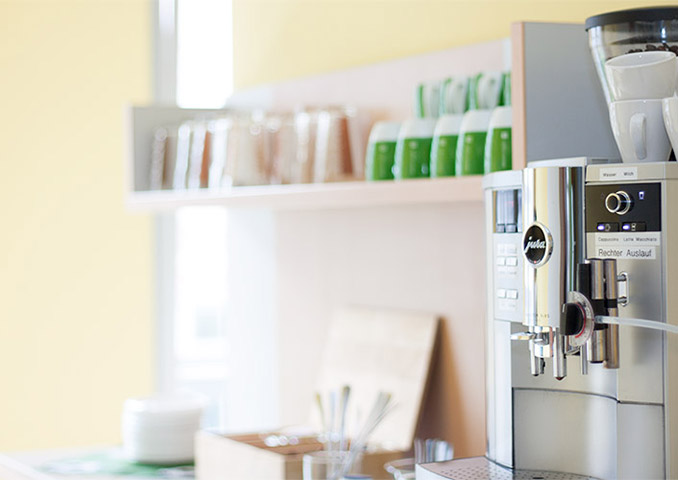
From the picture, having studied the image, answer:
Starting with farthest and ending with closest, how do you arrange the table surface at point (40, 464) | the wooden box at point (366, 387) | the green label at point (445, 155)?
the table surface at point (40, 464) < the wooden box at point (366, 387) < the green label at point (445, 155)

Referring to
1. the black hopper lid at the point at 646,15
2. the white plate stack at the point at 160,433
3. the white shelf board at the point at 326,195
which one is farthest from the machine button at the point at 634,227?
the white plate stack at the point at 160,433

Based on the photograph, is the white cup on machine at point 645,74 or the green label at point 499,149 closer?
the white cup on machine at point 645,74

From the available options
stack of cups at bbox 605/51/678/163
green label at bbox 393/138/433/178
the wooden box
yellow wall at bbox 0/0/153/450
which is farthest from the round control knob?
yellow wall at bbox 0/0/153/450

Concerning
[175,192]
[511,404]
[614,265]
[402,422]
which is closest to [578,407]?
[511,404]

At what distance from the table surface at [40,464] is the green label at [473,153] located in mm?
959

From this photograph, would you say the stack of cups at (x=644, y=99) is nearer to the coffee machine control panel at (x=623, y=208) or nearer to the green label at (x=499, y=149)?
the coffee machine control panel at (x=623, y=208)

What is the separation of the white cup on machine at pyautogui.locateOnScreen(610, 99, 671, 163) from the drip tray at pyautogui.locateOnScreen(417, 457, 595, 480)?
398 millimetres

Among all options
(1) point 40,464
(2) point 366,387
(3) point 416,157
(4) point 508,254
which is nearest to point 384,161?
(3) point 416,157

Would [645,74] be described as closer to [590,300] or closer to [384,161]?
[590,300]

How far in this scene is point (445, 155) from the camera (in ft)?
6.22

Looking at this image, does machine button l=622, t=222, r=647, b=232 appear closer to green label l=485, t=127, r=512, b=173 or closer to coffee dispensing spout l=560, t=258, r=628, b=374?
coffee dispensing spout l=560, t=258, r=628, b=374

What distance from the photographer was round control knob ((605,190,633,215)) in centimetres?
124

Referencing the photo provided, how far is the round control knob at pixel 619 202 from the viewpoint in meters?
1.24

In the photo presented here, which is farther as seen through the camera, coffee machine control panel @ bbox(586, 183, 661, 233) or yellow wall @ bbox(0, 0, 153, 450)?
yellow wall @ bbox(0, 0, 153, 450)
